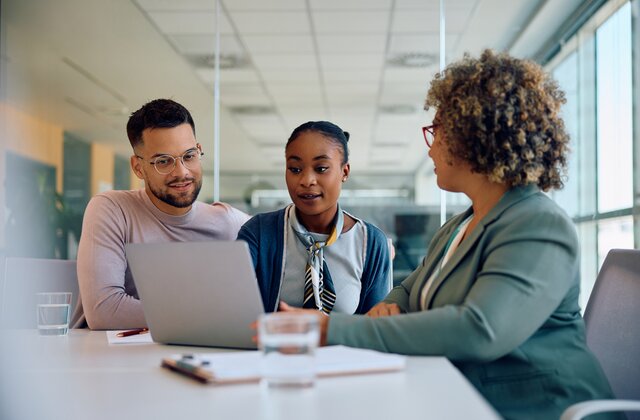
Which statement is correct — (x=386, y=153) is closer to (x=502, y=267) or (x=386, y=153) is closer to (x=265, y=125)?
(x=265, y=125)

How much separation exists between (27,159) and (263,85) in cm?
188

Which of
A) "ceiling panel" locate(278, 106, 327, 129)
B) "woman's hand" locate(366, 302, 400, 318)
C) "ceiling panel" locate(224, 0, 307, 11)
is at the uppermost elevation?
"ceiling panel" locate(224, 0, 307, 11)

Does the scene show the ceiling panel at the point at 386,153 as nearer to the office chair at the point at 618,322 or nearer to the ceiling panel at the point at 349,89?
the ceiling panel at the point at 349,89

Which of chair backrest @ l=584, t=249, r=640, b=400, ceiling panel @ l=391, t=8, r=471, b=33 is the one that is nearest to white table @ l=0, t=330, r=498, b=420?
chair backrest @ l=584, t=249, r=640, b=400

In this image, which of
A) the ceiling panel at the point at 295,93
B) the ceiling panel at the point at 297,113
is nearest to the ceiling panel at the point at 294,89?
the ceiling panel at the point at 295,93

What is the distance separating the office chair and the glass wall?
7.86 feet

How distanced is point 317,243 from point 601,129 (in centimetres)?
343

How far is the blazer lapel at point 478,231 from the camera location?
1.47 meters

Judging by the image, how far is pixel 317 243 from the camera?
83.9 inches

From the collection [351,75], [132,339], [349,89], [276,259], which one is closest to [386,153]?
[349,89]

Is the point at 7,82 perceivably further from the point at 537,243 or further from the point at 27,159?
the point at 537,243

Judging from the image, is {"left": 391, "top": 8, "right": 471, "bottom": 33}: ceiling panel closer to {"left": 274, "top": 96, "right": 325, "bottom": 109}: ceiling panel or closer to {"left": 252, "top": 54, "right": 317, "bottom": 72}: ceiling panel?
{"left": 252, "top": 54, "right": 317, "bottom": 72}: ceiling panel

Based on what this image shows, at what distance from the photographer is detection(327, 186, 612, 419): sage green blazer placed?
50.1 inches

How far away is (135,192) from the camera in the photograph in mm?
2496
